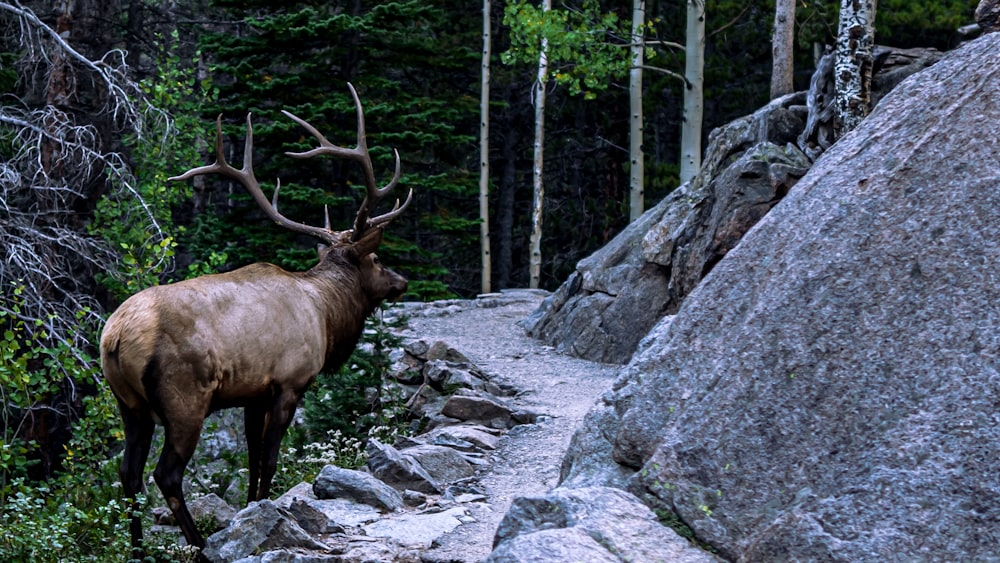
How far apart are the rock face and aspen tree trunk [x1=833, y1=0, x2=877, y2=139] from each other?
629cm

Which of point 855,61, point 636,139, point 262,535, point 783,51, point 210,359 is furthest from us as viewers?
point 636,139

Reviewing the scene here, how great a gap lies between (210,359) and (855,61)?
7.61 meters

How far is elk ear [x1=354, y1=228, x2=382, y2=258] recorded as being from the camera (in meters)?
8.32

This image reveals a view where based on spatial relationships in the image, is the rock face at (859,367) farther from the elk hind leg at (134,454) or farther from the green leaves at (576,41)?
the green leaves at (576,41)

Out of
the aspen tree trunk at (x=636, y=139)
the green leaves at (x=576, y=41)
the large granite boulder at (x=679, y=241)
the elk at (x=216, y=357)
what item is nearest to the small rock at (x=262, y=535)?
the elk at (x=216, y=357)

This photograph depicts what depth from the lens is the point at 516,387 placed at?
37.2ft

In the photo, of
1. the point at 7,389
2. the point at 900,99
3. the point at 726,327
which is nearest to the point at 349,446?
the point at 7,389

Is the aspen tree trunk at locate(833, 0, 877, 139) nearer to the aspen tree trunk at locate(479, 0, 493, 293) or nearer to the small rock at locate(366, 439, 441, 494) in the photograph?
the small rock at locate(366, 439, 441, 494)

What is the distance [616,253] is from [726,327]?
9.72m

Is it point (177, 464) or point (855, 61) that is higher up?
point (855, 61)

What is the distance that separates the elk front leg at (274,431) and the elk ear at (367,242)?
5.75 feet

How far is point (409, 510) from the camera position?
6621mm

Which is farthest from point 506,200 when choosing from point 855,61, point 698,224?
point 855,61

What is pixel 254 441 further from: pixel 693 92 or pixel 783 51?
pixel 693 92
